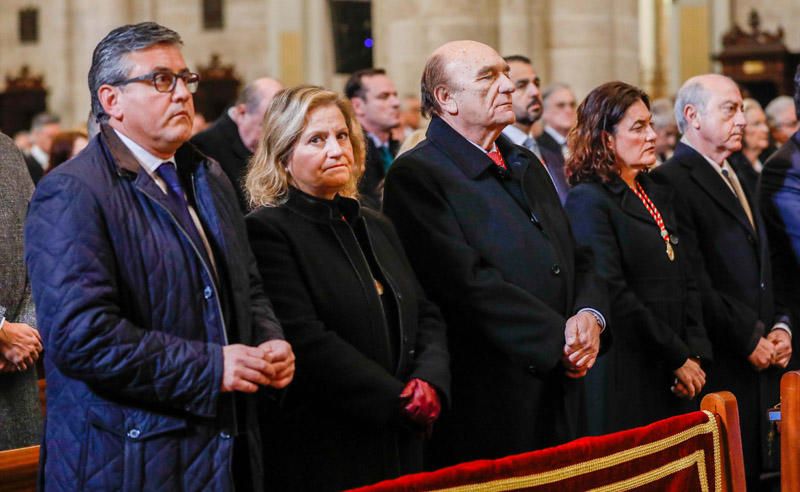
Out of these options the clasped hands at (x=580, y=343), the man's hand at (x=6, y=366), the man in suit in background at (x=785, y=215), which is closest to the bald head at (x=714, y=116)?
the man in suit in background at (x=785, y=215)

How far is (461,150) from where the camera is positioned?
3.89 metres

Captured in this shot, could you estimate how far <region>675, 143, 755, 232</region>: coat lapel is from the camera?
15.6 feet

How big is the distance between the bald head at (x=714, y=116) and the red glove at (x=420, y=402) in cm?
209

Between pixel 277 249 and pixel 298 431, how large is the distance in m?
0.49

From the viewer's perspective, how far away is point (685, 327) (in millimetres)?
4465

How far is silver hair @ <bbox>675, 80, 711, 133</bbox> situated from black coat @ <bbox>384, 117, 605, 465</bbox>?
129 cm

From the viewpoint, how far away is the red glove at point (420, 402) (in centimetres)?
327

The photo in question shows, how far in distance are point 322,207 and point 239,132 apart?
9.91ft

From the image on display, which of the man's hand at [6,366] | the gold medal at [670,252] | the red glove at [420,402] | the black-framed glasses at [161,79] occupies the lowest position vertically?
the red glove at [420,402]

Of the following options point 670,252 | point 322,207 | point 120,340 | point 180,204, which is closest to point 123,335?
point 120,340

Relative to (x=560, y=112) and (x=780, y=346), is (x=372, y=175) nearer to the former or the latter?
(x=560, y=112)

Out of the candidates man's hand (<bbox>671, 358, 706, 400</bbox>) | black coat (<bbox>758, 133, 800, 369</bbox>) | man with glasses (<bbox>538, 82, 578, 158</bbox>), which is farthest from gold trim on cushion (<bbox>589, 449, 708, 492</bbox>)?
man with glasses (<bbox>538, 82, 578, 158</bbox>)

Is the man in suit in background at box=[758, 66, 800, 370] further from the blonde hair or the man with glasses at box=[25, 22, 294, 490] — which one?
the man with glasses at box=[25, 22, 294, 490]

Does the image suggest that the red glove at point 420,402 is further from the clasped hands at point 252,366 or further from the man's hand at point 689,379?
the man's hand at point 689,379
